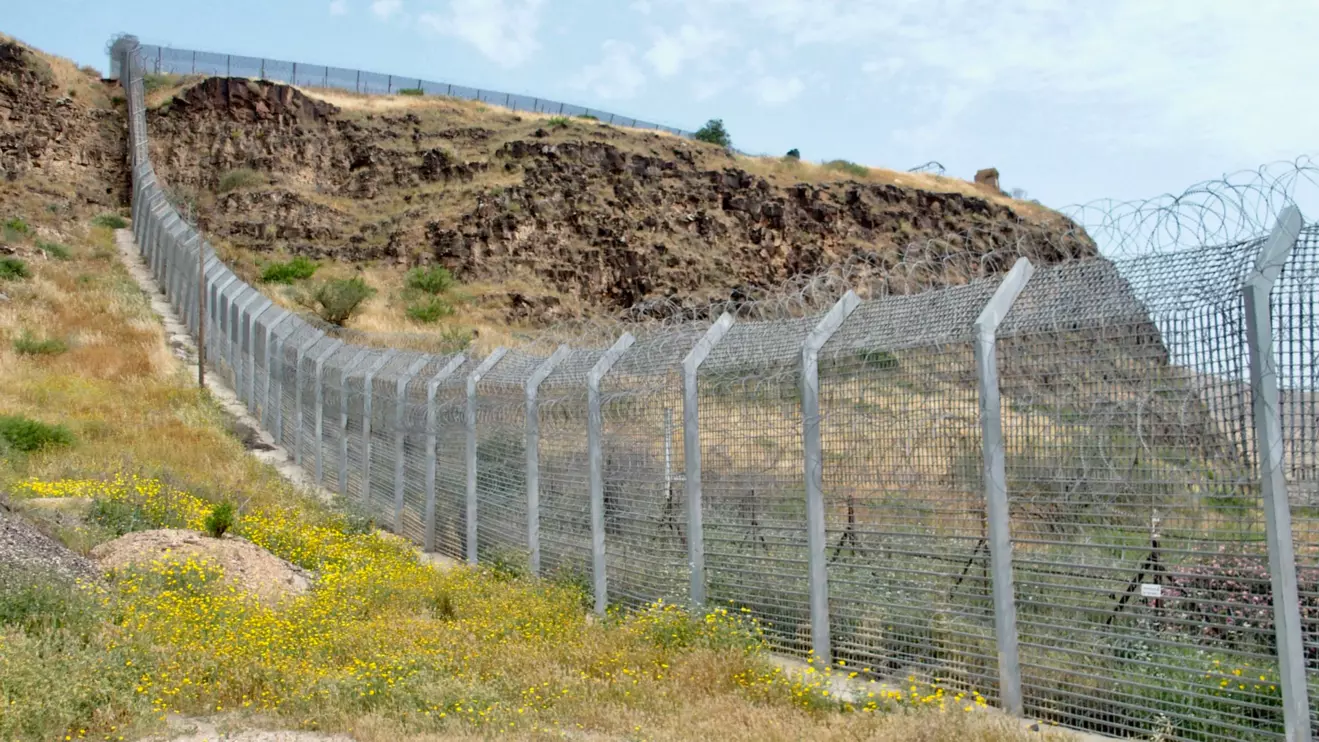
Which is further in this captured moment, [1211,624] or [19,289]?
[19,289]

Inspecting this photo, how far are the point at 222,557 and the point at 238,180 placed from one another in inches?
1581

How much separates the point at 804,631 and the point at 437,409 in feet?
19.6

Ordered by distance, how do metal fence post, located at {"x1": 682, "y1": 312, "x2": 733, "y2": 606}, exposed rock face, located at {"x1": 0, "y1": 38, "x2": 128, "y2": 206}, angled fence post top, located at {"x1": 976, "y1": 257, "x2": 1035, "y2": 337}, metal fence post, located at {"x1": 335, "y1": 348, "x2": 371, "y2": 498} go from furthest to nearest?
exposed rock face, located at {"x1": 0, "y1": 38, "x2": 128, "y2": 206}, metal fence post, located at {"x1": 335, "y1": 348, "x2": 371, "y2": 498}, metal fence post, located at {"x1": 682, "y1": 312, "x2": 733, "y2": 606}, angled fence post top, located at {"x1": 976, "y1": 257, "x2": 1035, "y2": 337}

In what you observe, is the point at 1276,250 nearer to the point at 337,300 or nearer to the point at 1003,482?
the point at 1003,482

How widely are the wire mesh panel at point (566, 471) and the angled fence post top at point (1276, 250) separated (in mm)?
5112

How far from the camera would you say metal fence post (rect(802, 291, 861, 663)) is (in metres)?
6.54

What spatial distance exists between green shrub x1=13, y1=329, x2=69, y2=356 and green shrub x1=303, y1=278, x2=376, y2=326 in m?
9.67

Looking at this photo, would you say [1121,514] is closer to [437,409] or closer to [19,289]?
[437,409]

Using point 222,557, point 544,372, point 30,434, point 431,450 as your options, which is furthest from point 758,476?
point 30,434

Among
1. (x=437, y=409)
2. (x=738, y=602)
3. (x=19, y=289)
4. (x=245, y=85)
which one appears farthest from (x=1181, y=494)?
(x=245, y=85)

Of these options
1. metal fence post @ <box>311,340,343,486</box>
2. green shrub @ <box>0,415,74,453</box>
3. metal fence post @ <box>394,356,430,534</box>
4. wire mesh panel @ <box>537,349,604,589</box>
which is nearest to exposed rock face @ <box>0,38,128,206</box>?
green shrub @ <box>0,415,74,453</box>

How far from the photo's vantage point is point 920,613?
5.98 m

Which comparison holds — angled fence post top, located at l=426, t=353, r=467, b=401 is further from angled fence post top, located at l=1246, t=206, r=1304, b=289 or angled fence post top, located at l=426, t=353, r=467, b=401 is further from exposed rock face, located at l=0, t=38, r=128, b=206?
exposed rock face, located at l=0, t=38, r=128, b=206

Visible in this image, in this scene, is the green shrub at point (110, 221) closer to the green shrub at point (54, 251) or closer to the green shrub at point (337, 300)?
the green shrub at point (54, 251)
